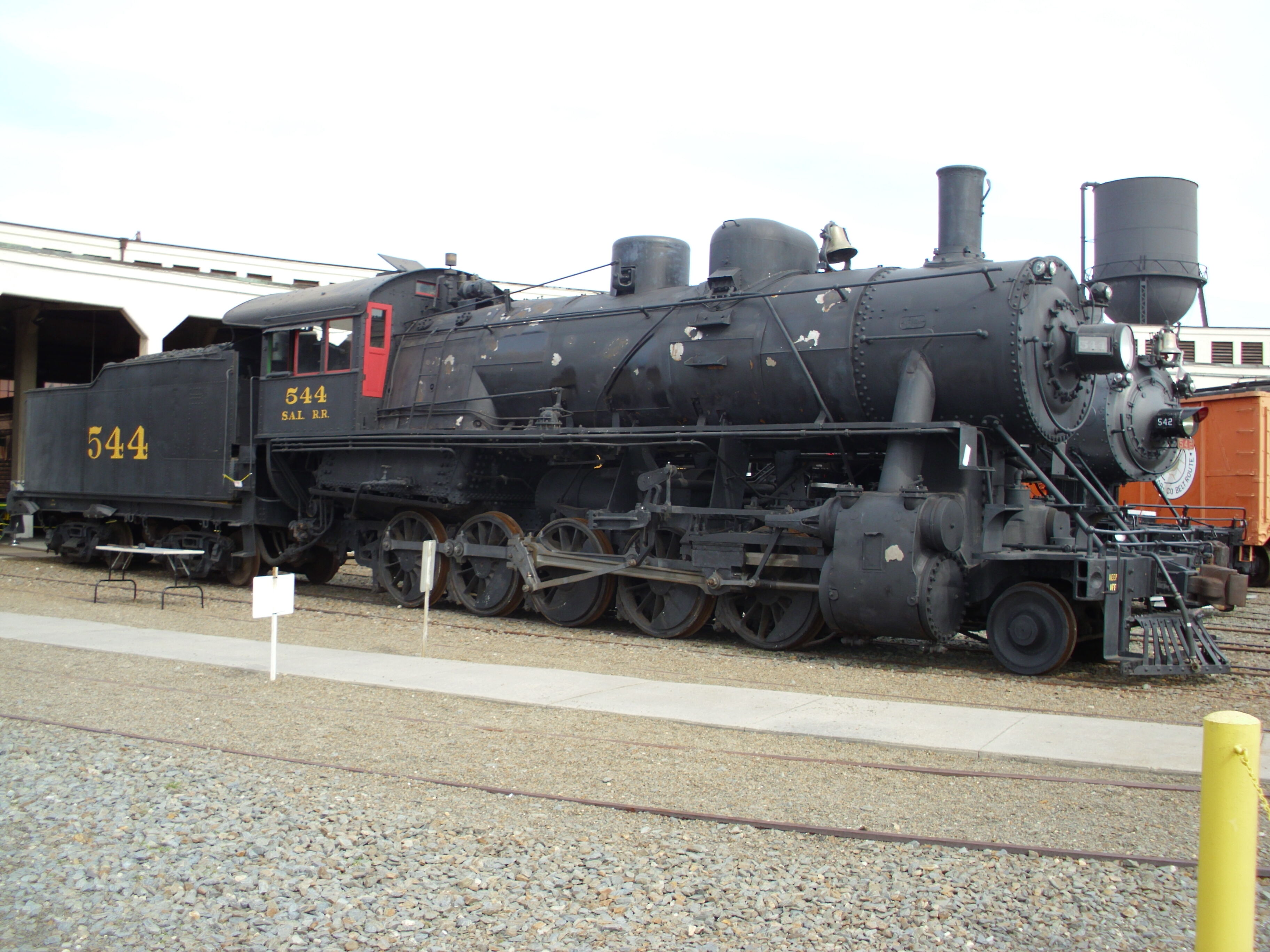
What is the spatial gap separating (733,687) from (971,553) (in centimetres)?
249

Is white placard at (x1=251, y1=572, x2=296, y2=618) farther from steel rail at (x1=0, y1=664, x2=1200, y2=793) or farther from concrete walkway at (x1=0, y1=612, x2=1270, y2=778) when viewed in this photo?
steel rail at (x1=0, y1=664, x2=1200, y2=793)

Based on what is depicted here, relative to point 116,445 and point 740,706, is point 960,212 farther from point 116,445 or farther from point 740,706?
point 116,445

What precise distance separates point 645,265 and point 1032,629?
563 centimetres

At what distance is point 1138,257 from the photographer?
65.4 ft

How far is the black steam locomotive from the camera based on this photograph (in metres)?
8.47

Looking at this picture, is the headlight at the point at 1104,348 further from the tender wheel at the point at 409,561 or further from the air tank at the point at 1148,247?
the air tank at the point at 1148,247

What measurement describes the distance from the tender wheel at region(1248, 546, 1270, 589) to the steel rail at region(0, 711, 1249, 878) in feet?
51.4

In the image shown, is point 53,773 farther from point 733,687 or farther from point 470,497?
point 470,497

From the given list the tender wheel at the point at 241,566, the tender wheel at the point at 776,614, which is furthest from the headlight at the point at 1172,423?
the tender wheel at the point at 241,566

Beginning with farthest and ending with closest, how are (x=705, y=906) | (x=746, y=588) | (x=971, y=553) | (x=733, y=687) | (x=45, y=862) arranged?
(x=746, y=588) → (x=971, y=553) → (x=733, y=687) → (x=45, y=862) → (x=705, y=906)

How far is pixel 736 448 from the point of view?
396 inches

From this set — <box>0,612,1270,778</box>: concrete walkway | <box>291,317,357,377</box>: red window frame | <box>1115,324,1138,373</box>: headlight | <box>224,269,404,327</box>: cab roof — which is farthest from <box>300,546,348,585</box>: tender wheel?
<box>1115,324,1138,373</box>: headlight

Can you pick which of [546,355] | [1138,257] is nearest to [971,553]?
[546,355]

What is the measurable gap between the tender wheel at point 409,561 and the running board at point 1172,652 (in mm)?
7455
